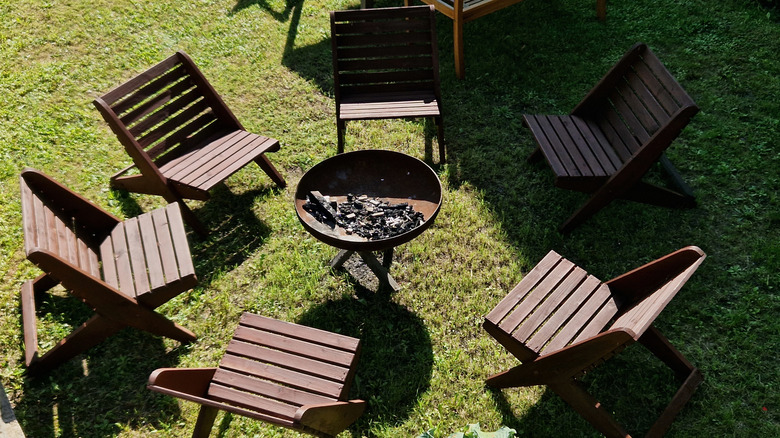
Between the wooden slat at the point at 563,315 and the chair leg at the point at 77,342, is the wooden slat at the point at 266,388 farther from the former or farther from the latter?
Answer: the wooden slat at the point at 563,315

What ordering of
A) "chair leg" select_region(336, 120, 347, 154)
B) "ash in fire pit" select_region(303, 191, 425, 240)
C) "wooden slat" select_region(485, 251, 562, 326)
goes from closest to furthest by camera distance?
1. "wooden slat" select_region(485, 251, 562, 326)
2. "ash in fire pit" select_region(303, 191, 425, 240)
3. "chair leg" select_region(336, 120, 347, 154)

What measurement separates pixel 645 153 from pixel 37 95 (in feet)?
20.5

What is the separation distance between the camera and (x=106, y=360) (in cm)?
373

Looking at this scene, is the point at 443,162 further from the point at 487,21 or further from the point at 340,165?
the point at 487,21

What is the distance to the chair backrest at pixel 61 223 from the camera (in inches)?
125

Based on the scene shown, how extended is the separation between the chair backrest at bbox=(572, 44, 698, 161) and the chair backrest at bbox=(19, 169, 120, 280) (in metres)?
4.12

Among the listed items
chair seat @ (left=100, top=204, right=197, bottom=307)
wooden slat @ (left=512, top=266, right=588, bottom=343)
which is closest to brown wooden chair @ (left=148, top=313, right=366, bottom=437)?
chair seat @ (left=100, top=204, right=197, bottom=307)

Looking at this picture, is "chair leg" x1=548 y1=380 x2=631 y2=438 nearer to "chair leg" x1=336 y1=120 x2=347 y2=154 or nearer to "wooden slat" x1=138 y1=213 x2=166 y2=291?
"wooden slat" x1=138 y1=213 x2=166 y2=291

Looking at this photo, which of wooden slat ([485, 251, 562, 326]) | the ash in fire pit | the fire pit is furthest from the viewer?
the fire pit

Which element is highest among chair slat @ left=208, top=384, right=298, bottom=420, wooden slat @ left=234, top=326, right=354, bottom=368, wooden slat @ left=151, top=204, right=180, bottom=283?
wooden slat @ left=151, top=204, right=180, bottom=283

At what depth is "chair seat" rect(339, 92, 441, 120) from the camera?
16.0ft

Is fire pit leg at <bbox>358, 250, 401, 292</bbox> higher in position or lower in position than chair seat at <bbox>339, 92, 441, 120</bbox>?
lower

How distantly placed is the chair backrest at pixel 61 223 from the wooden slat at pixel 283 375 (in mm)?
1064

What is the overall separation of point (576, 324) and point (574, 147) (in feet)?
6.18
